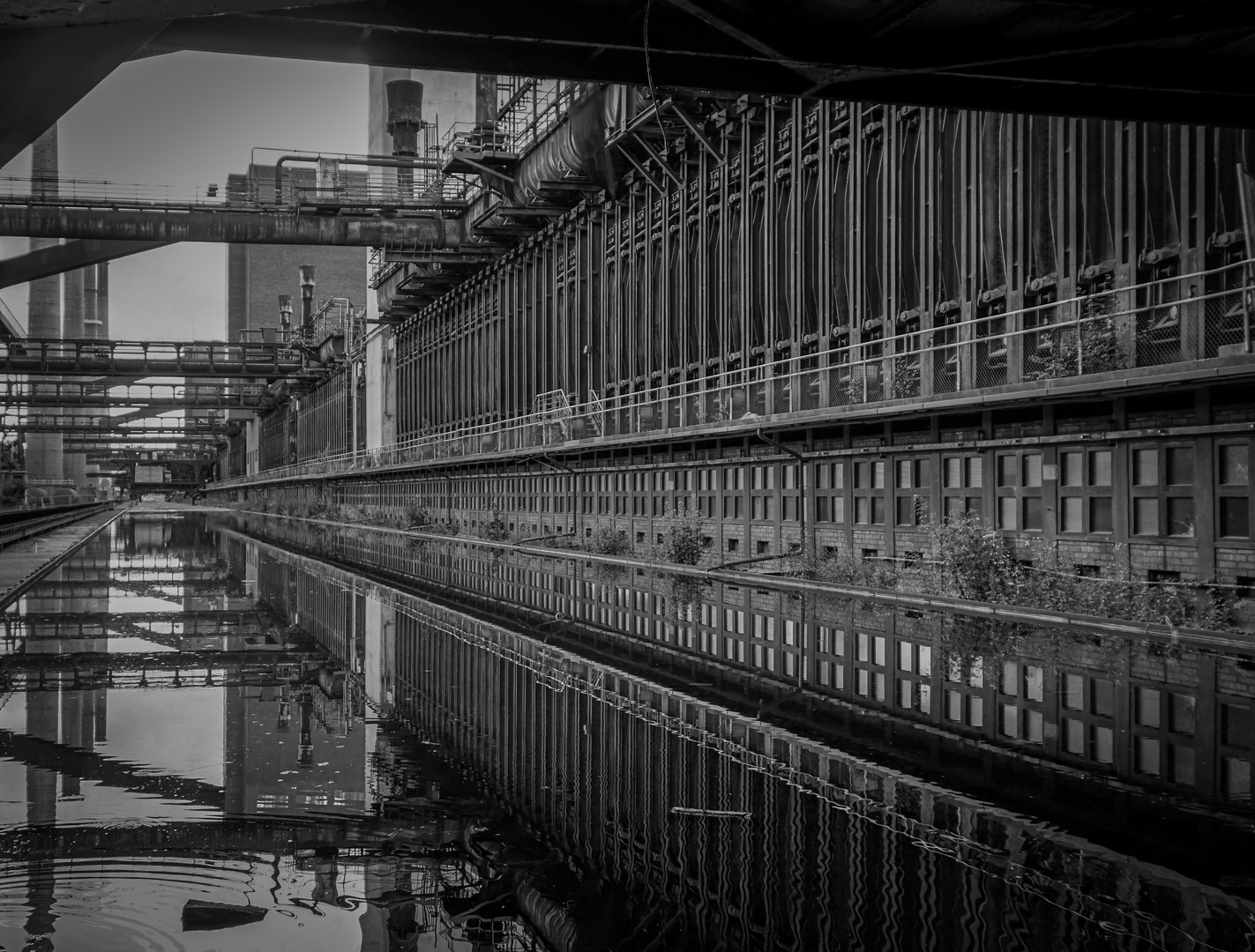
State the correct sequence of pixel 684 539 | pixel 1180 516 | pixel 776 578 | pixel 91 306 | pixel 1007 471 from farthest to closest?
1. pixel 91 306
2. pixel 684 539
3. pixel 776 578
4. pixel 1007 471
5. pixel 1180 516

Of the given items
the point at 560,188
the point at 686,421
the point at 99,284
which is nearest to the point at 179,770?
A: the point at 686,421

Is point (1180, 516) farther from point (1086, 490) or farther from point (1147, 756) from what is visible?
point (1147, 756)

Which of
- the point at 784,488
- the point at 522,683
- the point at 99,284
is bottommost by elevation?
the point at 522,683

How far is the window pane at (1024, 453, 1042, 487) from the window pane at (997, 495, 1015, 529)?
0.41 m

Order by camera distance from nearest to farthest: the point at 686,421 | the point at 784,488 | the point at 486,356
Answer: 1. the point at 784,488
2. the point at 686,421
3. the point at 486,356

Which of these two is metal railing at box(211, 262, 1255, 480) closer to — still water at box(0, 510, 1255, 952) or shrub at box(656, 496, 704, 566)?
shrub at box(656, 496, 704, 566)

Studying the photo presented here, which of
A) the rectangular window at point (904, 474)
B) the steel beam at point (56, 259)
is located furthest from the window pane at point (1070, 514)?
the steel beam at point (56, 259)

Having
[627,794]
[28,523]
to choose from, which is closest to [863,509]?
[627,794]

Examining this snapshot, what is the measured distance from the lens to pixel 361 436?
80312 mm

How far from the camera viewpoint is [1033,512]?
17.9 metres

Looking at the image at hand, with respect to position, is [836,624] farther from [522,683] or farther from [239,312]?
[239,312]

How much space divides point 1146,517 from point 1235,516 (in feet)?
4.70

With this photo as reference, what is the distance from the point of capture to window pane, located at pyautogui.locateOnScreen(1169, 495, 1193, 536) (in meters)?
14.9

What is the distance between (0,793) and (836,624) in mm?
10450
